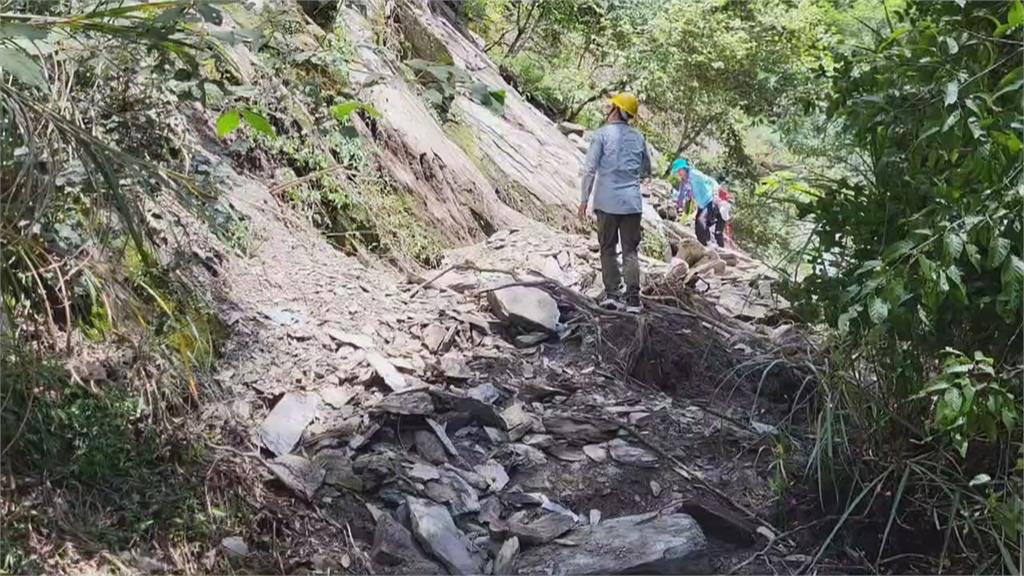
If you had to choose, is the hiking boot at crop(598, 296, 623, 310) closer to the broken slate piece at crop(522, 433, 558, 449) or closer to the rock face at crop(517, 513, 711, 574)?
the broken slate piece at crop(522, 433, 558, 449)

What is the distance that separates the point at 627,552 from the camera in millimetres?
4152

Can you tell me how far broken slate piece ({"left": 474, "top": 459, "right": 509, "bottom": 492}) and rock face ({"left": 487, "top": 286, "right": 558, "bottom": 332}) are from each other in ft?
4.92

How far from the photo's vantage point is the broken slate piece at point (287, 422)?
4.49m

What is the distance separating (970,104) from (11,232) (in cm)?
325

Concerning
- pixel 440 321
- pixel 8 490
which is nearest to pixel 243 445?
pixel 8 490

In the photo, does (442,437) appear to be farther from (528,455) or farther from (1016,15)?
(1016,15)

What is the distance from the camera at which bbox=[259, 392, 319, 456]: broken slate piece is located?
4.49 metres

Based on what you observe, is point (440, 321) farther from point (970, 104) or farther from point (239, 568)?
point (970, 104)

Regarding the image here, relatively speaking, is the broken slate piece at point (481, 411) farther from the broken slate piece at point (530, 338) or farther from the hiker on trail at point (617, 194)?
the hiker on trail at point (617, 194)

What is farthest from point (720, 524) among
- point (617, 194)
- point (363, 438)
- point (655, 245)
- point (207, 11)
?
point (655, 245)

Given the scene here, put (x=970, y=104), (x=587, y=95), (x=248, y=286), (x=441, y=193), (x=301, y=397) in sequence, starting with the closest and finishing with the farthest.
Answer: (x=970, y=104)
(x=301, y=397)
(x=248, y=286)
(x=441, y=193)
(x=587, y=95)

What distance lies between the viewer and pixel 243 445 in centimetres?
429

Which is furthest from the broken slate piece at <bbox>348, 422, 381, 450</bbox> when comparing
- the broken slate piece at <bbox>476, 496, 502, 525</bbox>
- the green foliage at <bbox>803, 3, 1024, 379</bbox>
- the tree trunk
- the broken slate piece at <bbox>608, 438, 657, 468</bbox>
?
the tree trunk

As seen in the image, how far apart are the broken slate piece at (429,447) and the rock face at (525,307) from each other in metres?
1.50
